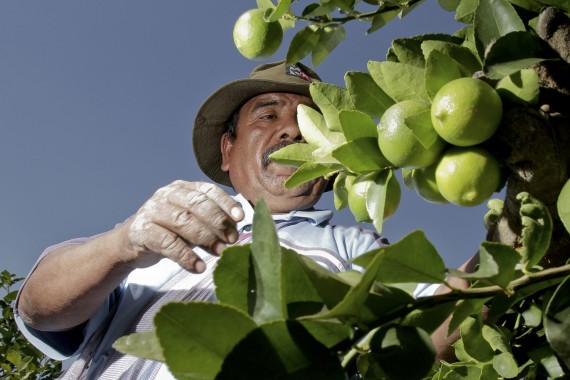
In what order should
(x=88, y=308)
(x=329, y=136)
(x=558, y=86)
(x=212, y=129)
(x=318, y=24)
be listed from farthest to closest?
(x=212, y=129), (x=88, y=308), (x=318, y=24), (x=329, y=136), (x=558, y=86)

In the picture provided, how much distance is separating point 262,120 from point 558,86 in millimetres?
2690

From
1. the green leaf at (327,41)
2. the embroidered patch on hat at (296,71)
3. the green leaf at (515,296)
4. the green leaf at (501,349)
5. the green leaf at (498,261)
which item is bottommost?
the green leaf at (501,349)

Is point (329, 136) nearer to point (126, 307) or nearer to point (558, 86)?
point (558, 86)

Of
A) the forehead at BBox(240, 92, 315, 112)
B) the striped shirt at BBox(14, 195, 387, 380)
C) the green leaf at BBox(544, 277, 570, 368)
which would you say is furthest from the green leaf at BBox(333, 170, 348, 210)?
the forehead at BBox(240, 92, 315, 112)

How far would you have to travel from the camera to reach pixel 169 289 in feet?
7.98

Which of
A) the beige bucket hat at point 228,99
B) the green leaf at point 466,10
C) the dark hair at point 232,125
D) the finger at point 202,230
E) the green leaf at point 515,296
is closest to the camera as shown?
the green leaf at point 515,296

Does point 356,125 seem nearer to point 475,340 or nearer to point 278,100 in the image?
point 475,340

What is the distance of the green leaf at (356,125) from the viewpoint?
0.87 metres

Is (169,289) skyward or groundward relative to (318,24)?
groundward

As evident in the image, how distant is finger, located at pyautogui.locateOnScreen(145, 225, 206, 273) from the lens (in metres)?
1.58

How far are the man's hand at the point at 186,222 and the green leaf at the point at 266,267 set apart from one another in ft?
3.01

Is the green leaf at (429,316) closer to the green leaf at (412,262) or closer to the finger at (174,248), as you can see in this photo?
the green leaf at (412,262)

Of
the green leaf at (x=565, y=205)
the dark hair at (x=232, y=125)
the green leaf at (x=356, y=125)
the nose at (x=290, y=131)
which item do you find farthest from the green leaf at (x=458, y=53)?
the dark hair at (x=232, y=125)

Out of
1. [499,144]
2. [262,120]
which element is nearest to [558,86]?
[499,144]
